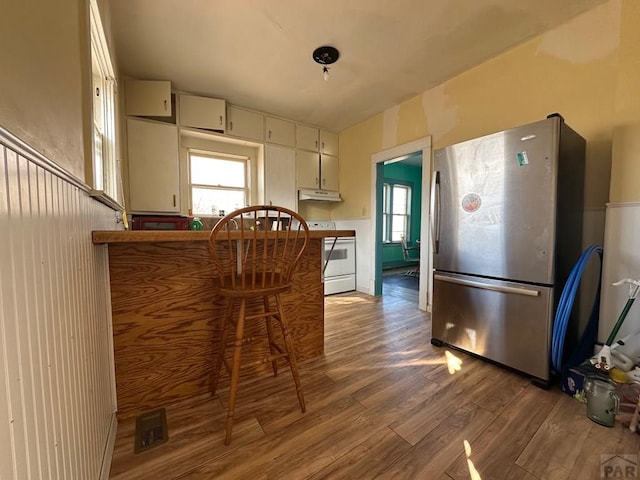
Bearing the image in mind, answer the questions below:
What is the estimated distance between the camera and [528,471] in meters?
1.04

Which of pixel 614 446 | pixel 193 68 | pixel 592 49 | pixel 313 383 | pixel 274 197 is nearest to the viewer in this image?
pixel 614 446

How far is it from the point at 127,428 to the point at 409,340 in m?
1.95

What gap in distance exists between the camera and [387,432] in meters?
1.23

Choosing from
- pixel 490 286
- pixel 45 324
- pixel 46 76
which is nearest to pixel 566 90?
pixel 490 286

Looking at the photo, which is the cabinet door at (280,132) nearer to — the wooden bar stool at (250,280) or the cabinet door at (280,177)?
the cabinet door at (280,177)

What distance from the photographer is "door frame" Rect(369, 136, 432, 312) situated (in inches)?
116

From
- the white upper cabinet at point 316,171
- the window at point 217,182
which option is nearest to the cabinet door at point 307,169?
the white upper cabinet at point 316,171

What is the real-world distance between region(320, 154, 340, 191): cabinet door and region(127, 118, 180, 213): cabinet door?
202 centimetres

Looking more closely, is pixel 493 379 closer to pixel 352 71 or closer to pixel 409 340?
pixel 409 340

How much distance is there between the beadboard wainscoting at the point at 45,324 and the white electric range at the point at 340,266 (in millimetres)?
2903

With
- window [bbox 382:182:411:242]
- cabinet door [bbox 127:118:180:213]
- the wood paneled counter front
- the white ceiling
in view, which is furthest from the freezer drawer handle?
window [bbox 382:182:411:242]

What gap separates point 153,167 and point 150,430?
2.53 metres

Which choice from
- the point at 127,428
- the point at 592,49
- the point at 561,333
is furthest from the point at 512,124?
the point at 127,428

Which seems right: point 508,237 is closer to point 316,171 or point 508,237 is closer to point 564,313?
point 564,313
